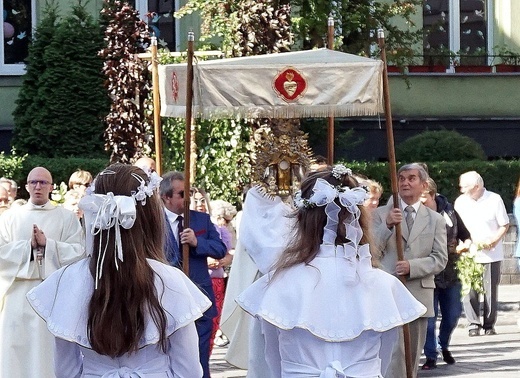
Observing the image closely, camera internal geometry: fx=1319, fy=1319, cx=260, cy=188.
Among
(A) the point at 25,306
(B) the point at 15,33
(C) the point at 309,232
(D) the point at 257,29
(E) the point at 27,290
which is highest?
(B) the point at 15,33

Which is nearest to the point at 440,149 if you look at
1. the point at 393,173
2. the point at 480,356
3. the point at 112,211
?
the point at 480,356

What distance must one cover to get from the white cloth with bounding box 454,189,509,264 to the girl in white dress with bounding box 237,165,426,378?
8.62 meters

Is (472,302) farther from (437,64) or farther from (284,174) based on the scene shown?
(437,64)

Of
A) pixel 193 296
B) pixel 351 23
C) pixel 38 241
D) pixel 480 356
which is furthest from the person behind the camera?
pixel 351 23

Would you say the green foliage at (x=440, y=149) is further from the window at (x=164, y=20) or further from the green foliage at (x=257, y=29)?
the window at (x=164, y=20)

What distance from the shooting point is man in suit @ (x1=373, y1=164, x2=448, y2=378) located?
924cm

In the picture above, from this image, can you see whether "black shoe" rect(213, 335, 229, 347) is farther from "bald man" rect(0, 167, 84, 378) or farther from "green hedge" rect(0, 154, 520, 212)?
"green hedge" rect(0, 154, 520, 212)

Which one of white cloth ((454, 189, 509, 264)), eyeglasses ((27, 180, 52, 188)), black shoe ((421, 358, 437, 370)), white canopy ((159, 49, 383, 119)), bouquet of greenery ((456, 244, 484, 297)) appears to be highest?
white canopy ((159, 49, 383, 119))

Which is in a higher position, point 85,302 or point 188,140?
point 188,140

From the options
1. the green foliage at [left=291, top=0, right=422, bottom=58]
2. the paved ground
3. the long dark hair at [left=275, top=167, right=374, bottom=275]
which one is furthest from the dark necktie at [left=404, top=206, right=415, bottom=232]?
the green foliage at [left=291, top=0, right=422, bottom=58]

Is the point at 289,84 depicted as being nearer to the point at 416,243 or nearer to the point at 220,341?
the point at 416,243

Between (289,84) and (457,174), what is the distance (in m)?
11.0

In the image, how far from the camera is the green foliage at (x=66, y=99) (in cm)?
2005

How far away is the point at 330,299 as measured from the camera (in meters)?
5.22
